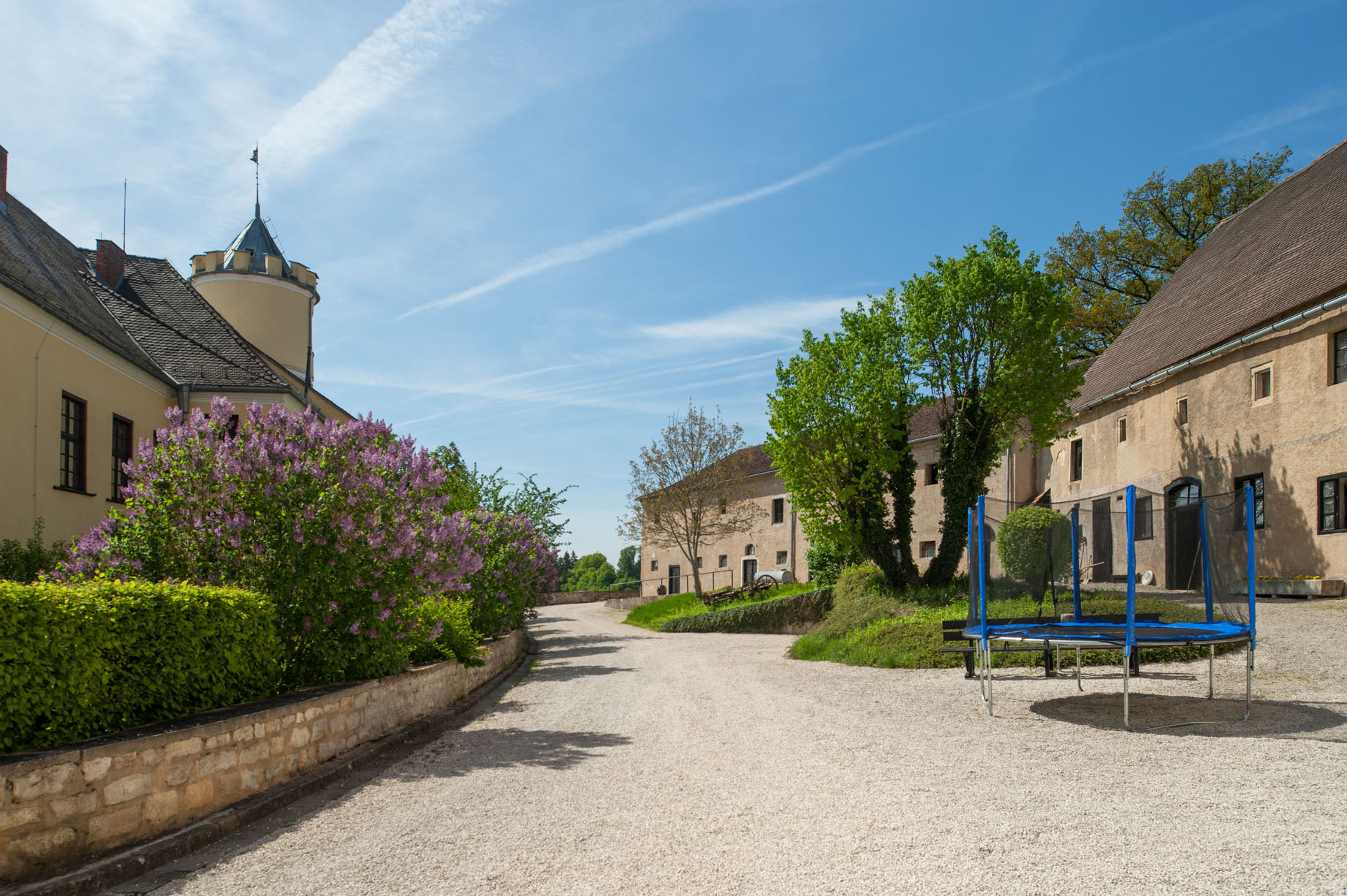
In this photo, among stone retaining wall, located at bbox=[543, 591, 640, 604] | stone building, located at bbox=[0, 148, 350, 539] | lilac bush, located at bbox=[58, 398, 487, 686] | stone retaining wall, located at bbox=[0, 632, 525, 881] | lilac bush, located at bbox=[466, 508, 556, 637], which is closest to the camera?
stone retaining wall, located at bbox=[0, 632, 525, 881]

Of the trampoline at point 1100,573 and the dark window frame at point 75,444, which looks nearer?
the trampoline at point 1100,573

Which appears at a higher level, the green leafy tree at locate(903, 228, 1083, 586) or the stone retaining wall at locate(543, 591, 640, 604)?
the green leafy tree at locate(903, 228, 1083, 586)

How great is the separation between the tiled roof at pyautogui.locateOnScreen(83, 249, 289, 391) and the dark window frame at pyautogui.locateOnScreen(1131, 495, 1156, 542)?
689 inches

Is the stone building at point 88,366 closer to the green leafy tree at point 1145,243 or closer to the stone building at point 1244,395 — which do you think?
the stone building at point 1244,395

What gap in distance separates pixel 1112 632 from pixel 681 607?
26904 mm

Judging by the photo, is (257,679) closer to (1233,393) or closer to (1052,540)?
(1052,540)

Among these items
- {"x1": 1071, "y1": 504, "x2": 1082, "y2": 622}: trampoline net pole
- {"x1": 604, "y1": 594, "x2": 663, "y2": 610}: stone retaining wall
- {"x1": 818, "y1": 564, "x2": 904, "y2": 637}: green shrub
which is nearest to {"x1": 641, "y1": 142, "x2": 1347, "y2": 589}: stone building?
{"x1": 1071, "y1": 504, "x2": 1082, "y2": 622}: trampoline net pole

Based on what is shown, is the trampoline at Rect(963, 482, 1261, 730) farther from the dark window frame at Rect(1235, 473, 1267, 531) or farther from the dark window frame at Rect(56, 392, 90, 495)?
the dark window frame at Rect(56, 392, 90, 495)

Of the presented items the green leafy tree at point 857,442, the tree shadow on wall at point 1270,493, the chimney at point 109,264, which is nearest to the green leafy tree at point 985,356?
the green leafy tree at point 857,442

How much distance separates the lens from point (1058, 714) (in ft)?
30.0

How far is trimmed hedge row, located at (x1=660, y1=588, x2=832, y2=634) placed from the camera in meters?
26.3

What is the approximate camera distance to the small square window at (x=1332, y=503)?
18047 millimetres

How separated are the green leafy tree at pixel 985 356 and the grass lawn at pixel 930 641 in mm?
4037

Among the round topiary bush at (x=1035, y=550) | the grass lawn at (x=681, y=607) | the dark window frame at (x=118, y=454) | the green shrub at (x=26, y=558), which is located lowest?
the grass lawn at (x=681, y=607)
